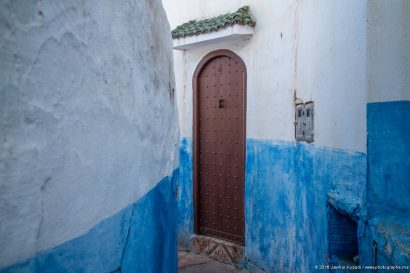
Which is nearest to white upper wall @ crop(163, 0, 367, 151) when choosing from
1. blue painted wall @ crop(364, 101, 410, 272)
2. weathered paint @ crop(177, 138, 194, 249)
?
blue painted wall @ crop(364, 101, 410, 272)

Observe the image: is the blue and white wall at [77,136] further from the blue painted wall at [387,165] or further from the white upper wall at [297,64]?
the white upper wall at [297,64]

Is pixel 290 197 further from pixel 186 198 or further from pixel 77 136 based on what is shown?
pixel 77 136

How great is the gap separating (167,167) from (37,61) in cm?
144

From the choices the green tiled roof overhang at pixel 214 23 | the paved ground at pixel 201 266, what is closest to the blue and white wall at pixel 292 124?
the green tiled roof overhang at pixel 214 23

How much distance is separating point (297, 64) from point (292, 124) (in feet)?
2.35

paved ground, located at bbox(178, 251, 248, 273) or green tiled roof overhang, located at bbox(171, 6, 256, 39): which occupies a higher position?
green tiled roof overhang, located at bbox(171, 6, 256, 39)

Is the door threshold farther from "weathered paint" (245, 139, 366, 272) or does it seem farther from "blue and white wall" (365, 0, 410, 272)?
"blue and white wall" (365, 0, 410, 272)

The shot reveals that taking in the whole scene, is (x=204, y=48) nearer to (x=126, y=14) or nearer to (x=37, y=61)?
(x=126, y=14)

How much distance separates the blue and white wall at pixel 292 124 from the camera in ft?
9.44

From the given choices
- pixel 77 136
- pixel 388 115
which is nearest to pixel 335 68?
pixel 388 115

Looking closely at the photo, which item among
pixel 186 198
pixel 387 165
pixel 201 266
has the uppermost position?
pixel 387 165

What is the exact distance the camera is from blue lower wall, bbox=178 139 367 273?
300cm

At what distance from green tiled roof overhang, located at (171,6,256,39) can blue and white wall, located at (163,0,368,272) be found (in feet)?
0.55

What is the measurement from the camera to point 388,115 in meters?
2.50
